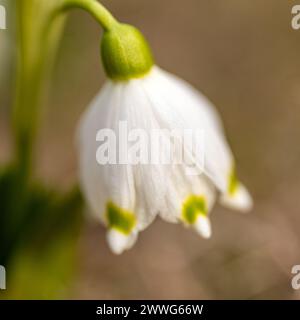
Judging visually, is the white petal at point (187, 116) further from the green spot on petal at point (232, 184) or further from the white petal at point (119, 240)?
the white petal at point (119, 240)

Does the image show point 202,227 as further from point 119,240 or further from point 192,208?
point 119,240

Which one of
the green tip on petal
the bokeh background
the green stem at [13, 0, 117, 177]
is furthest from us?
the bokeh background

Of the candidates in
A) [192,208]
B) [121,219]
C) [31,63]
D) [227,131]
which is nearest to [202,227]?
[192,208]

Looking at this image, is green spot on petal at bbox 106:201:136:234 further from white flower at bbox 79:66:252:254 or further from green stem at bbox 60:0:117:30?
green stem at bbox 60:0:117:30

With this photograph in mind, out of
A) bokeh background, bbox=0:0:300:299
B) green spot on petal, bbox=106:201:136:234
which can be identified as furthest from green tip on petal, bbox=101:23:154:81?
bokeh background, bbox=0:0:300:299

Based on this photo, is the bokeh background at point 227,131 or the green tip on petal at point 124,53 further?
the bokeh background at point 227,131

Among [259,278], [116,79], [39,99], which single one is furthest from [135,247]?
[116,79]

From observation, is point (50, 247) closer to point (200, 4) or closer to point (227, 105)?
point (227, 105)

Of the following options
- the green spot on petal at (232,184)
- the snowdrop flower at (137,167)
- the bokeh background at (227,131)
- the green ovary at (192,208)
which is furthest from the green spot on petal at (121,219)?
the bokeh background at (227,131)
